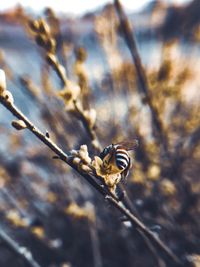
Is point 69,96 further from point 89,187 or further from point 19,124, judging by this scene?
point 89,187

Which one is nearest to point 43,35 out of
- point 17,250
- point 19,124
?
point 19,124

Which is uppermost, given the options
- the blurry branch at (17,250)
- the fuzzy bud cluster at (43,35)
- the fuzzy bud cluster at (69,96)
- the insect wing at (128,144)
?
the fuzzy bud cluster at (43,35)

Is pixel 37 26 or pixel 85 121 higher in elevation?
pixel 37 26

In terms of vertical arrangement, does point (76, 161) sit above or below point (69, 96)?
below

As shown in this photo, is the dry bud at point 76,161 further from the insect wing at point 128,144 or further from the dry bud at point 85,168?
the insect wing at point 128,144

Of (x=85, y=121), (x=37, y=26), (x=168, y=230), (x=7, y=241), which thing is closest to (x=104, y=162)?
(x=85, y=121)

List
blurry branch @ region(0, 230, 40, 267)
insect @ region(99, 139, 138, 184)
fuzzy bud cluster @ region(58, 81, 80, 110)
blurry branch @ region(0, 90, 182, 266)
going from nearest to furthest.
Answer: blurry branch @ region(0, 90, 182, 266) → insect @ region(99, 139, 138, 184) → fuzzy bud cluster @ region(58, 81, 80, 110) → blurry branch @ region(0, 230, 40, 267)

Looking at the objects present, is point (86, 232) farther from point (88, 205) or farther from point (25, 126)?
point (25, 126)

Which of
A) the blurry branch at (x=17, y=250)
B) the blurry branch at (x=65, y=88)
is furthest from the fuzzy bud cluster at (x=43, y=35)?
the blurry branch at (x=17, y=250)

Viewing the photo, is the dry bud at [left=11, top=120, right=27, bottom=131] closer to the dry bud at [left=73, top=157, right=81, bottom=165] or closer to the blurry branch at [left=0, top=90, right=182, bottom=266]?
the blurry branch at [left=0, top=90, right=182, bottom=266]

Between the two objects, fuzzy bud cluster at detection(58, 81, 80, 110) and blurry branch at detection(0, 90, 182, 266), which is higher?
fuzzy bud cluster at detection(58, 81, 80, 110)

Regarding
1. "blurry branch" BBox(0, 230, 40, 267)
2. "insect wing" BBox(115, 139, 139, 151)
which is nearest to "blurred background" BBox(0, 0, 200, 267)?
"blurry branch" BBox(0, 230, 40, 267)
